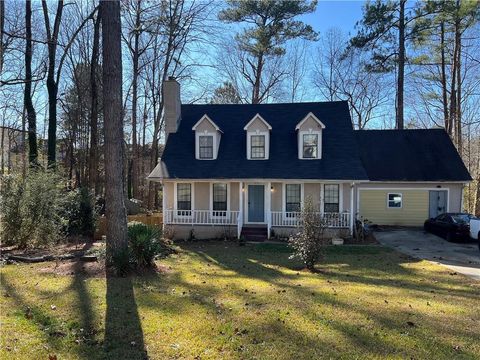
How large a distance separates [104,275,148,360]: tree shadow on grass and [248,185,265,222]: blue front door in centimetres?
1043

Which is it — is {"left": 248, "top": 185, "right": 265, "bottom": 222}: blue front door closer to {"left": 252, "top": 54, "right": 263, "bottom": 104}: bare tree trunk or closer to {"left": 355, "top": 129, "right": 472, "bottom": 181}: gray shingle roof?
{"left": 355, "top": 129, "right": 472, "bottom": 181}: gray shingle roof

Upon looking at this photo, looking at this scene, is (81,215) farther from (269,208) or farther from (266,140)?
(266,140)

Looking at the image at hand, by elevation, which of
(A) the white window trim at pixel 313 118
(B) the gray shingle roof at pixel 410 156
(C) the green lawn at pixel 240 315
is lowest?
(C) the green lawn at pixel 240 315

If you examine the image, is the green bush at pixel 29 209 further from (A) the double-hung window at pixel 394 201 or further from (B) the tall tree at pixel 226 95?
(B) the tall tree at pixel 226 95

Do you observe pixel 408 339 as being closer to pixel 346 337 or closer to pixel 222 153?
pixel 346 337

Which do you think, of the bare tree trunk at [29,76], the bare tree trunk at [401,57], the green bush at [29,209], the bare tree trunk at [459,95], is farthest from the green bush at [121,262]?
the bare tree trunk at [459,95]

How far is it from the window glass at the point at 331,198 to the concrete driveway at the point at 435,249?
2.44 metres

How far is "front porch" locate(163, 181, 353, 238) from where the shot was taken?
680 inches

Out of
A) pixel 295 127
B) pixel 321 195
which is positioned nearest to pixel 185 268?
pixel 321 195

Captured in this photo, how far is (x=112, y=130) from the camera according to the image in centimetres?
923

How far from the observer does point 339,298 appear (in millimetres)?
7535

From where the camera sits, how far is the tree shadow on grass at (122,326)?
485cm

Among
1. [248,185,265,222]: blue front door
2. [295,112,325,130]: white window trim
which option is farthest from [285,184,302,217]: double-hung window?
[295,112,325,130]: white window trim

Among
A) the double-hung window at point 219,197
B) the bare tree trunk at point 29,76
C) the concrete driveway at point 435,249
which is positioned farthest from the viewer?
the bare tree trunk at point 29,76
